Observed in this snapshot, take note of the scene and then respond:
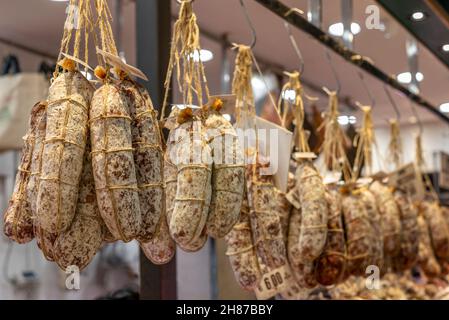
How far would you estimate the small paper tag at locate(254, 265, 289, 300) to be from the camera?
1.71m

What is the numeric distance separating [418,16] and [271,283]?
0.82 metres

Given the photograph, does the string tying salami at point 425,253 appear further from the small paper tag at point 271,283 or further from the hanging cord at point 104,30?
the hanging cord at point 104,30

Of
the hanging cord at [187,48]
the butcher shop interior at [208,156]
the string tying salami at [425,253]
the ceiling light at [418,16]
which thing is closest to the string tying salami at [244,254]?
the butcher shop interior at [208,156]

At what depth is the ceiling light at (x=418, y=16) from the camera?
191cm

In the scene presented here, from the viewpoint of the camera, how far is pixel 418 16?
193cm

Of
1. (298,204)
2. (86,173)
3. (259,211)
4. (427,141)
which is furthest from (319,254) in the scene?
(427,141)

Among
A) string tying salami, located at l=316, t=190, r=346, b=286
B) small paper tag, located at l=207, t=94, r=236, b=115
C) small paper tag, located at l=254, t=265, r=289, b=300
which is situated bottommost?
small paper tag, located at l=254, t=265, r=289, b=300

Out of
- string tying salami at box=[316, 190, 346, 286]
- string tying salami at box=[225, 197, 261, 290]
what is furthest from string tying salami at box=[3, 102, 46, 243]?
string tying salami at box=[316, 190, 346, 286]

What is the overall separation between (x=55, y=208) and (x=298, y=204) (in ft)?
2.91

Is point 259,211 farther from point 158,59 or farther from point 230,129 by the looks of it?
point 158,59

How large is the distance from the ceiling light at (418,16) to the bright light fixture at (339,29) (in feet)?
0.92

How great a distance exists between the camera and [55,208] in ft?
3.54

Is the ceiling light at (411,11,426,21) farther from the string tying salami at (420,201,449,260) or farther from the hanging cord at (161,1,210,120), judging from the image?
the string tying salami at (420,201,449,260)

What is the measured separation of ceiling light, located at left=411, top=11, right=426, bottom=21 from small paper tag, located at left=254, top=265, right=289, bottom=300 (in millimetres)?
771
